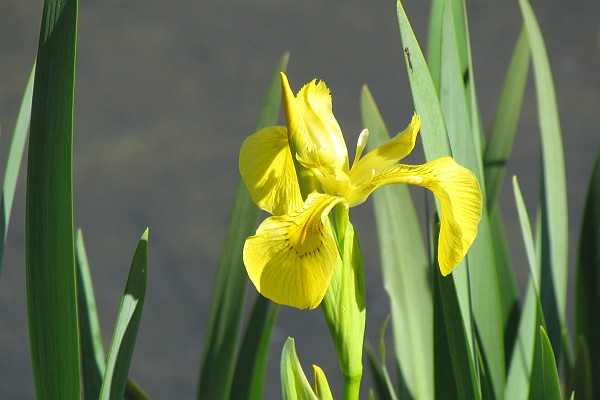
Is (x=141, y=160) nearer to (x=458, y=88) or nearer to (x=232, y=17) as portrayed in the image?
(x=232, y=17)

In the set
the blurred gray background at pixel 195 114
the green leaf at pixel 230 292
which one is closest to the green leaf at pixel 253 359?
the green leaf at pixel 230 292

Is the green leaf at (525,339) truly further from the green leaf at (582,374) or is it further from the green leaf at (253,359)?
the green leaf at (253,359)

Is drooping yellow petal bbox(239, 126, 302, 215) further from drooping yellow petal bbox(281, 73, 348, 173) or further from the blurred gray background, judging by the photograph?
the blurred gray background

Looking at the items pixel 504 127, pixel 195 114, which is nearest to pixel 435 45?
pixel 504 127

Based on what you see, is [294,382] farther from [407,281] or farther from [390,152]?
[407,281]

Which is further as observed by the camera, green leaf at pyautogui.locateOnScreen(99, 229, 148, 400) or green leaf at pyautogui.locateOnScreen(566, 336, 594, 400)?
green leaf at pyautogui.locateOnScreen(566, 336, 594, 400)

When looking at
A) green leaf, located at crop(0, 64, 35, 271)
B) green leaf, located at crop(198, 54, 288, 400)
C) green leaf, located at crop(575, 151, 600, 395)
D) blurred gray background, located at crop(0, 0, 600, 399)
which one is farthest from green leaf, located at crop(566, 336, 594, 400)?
blurred gray background, located at crop(0, 0, 600, 399)
